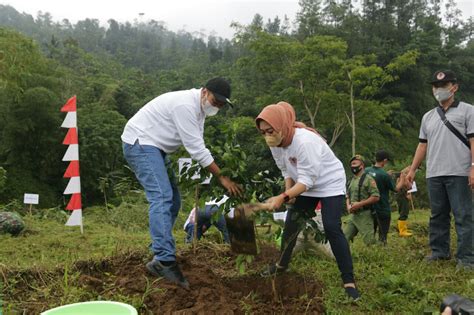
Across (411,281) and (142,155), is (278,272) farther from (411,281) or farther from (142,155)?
(142,155)

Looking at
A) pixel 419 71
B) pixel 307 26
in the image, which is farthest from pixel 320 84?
pixel 419 71

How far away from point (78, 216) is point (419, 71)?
2884cm

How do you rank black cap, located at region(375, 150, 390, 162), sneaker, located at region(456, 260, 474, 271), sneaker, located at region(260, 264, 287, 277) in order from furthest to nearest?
black cap, located at region(375, 150, 390, 162) < sneaker, located at region(456, 260, 474, 271) < sneaker, located at region(260, 264, 287, 277)

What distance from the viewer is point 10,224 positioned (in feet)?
25.2

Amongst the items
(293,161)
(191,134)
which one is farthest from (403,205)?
(191,134)

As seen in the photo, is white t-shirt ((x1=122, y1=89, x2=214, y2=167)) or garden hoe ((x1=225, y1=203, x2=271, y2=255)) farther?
garden hoe ((x1=225, y1=203, x2=271, y2=255))

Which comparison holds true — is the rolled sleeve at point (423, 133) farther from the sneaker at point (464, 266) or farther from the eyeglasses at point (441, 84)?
the sneaker at point (464, 266)

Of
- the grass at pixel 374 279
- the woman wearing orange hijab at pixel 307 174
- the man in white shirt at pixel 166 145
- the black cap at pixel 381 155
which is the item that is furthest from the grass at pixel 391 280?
the black cap at pixel 381 155

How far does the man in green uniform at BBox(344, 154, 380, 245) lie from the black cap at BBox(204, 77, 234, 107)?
9.03ft

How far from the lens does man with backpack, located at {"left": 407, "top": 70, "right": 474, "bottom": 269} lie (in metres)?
4.07

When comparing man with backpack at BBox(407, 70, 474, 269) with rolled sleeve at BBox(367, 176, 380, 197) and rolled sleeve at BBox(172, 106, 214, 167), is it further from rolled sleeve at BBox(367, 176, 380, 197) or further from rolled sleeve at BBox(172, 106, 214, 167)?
rolled sleeve at BBox(172, 106, 214, 167)

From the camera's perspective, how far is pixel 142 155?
3.33 m

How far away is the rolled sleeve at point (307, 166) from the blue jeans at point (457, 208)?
173 centimetres

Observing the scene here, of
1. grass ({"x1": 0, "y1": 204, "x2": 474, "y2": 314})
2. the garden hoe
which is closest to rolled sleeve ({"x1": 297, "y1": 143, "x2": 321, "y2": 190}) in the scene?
the garden hoe
